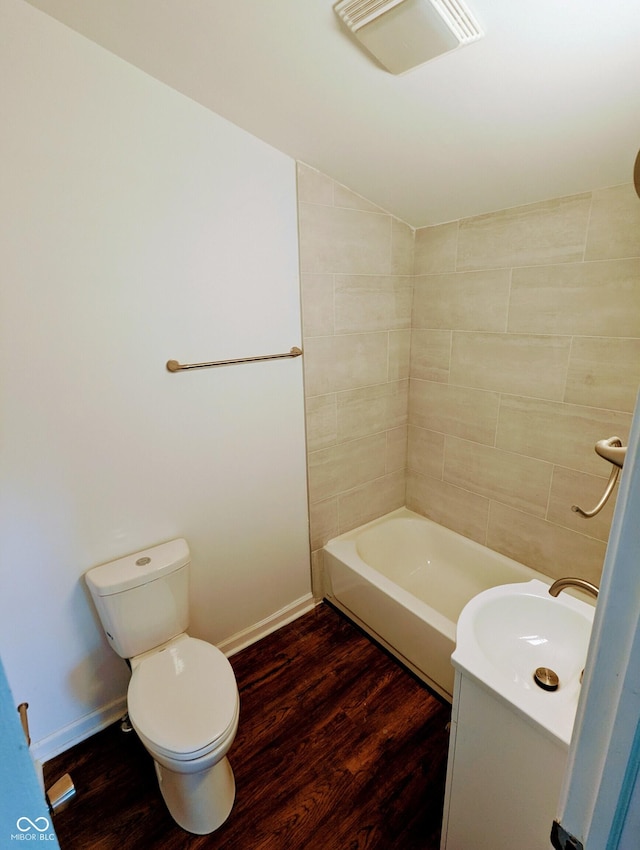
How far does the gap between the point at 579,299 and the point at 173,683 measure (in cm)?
210

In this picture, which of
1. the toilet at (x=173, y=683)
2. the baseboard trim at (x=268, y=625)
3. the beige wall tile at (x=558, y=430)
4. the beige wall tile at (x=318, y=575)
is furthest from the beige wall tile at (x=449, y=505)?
the toilet at (x=173, y=683)

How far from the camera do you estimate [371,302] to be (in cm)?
208

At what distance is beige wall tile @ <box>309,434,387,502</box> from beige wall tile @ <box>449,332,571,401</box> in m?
0.59

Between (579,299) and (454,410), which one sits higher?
(579,299)

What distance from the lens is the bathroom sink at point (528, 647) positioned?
0.96m

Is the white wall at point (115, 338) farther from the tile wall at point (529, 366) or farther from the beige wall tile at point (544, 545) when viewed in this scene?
the beige wall tile at point (544, 545)

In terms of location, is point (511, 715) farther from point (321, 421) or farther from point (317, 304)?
point (317, 304)

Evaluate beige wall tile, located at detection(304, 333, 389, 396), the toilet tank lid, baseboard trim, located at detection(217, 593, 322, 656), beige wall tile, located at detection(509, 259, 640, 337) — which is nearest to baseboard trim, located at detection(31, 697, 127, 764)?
baseboard trim, located at detection(217, 593, 322, 656)

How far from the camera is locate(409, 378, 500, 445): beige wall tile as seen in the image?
204 centimetres

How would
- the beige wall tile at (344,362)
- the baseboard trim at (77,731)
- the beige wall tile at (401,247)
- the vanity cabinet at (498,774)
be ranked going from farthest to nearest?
the beige wall tile at (401,247)
the beige wall tile at (344,362)
the baseboard trim at (77,731)
the vanity cabinet at (498,774)

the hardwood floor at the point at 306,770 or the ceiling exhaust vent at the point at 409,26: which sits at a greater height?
the ceiling exhaust vent at the point at 409,26

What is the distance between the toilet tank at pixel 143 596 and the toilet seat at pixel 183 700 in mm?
79

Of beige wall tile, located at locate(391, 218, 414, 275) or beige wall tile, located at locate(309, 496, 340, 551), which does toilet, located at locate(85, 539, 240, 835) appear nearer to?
beige wall tile, located at locate(309, 496, 340, 551)

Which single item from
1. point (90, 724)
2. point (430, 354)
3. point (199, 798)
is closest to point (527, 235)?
point (430, 354)
